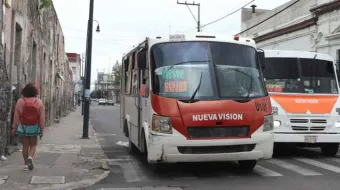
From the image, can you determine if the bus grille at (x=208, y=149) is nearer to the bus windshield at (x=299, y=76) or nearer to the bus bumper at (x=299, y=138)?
the bus bumper at (x=299, y=138)

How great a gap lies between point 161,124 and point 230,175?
176 centimetres

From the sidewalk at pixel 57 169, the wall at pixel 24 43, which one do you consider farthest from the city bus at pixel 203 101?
the wall at pixel 24 43

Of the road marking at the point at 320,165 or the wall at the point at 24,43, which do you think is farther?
the wall at the point at 24,43

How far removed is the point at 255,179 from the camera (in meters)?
7.82

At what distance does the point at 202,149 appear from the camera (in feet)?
24.9

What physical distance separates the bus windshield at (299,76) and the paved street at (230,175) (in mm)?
1722

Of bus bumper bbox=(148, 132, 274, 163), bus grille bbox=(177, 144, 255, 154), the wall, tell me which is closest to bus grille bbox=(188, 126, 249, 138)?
bus bumper bbox=(148, 132, 274, 163)

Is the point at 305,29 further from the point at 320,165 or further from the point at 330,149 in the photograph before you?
the point at 320,165

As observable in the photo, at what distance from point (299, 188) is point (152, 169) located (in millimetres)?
2923

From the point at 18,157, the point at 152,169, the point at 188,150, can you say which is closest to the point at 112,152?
the point at 18,157

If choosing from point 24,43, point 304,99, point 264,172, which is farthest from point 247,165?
point 24,43

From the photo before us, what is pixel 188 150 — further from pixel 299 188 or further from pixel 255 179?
pixel 299 188

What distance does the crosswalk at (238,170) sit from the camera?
815 centimetres

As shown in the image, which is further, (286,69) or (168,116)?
(286,69)
